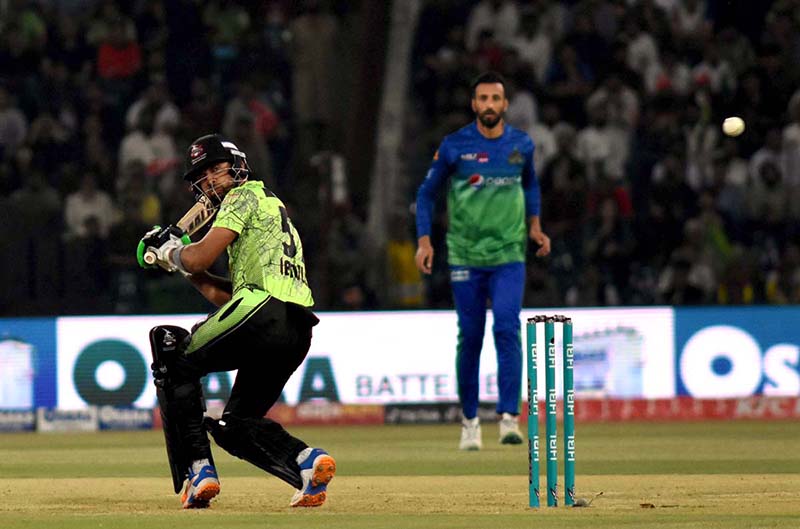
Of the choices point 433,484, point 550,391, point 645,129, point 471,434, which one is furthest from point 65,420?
point 550,391

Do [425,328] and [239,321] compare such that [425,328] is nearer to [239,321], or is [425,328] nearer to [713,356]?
[713,356]

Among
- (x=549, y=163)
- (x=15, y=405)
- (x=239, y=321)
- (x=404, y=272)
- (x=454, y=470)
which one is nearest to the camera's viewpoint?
(x=239, y=321)

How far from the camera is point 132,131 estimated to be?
18016 millimetres

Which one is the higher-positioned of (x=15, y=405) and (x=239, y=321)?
(x=239, y=321)

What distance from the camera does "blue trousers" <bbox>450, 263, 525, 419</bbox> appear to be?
1095cm

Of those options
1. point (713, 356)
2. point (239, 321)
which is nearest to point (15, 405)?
point (713, 356)

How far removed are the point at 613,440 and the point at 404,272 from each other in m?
4.46

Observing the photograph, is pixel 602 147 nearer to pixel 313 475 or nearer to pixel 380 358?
pixel 380 358

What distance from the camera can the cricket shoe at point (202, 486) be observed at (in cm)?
758

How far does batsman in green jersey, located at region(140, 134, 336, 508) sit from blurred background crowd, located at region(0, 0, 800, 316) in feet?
24.8

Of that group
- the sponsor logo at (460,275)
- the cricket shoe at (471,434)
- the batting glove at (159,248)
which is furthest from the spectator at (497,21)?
the batting glove at (159,248)

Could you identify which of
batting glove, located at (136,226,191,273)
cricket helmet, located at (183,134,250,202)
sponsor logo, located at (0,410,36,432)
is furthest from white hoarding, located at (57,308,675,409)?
batting glove, located at (136,226,191,273)

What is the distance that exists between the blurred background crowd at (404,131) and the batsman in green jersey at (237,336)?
756cm

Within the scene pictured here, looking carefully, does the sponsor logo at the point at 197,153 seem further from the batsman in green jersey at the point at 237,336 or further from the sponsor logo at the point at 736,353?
the sponsor logo at the point at 736,353
